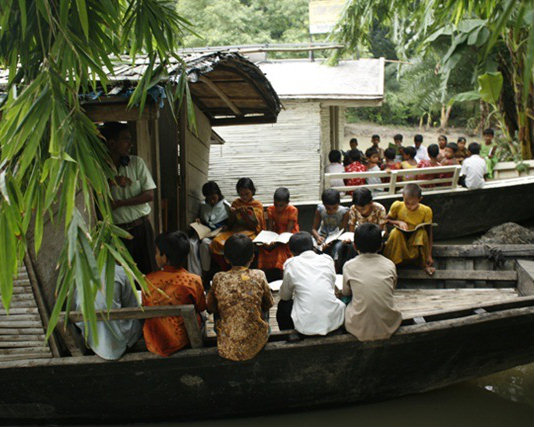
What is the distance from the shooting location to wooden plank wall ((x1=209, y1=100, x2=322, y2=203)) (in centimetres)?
1016

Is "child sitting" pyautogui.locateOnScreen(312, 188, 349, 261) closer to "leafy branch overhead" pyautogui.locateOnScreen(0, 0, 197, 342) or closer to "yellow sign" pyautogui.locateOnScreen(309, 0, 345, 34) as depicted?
"leafy branch overhead" pyautogui.locateOnScreen(0, 0, 197, 342)

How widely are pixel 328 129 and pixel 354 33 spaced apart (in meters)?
2.04

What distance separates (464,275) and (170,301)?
132 inches

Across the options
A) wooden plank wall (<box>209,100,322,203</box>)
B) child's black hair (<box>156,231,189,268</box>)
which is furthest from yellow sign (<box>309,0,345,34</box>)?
child's black hair (<box>156,231,189,268</box>)

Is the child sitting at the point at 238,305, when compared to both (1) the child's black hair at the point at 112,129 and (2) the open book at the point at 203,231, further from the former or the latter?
(2) the open book at the point at 203,231

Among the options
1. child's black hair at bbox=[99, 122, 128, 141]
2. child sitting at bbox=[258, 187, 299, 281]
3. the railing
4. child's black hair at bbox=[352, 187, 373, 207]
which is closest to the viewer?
child's black hair at bbox=[99, 122, 128, 141]

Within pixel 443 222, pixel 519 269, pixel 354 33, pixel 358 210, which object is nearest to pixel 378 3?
pixel 354 33

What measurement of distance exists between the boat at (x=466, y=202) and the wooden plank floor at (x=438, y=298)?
386 cm

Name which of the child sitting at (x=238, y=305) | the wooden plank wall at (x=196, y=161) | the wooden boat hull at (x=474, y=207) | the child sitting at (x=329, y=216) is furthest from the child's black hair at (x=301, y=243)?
the wooden boat hull at (x=474, y=207)

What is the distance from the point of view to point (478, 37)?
1006cm

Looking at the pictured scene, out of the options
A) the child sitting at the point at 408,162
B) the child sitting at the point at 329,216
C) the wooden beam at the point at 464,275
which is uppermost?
the child sitting at the point at 408,162

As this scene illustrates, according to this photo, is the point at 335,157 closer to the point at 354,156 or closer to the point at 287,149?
the point at 354,156

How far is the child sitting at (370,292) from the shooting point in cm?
394

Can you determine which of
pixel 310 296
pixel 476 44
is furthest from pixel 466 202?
pixel 310 296
